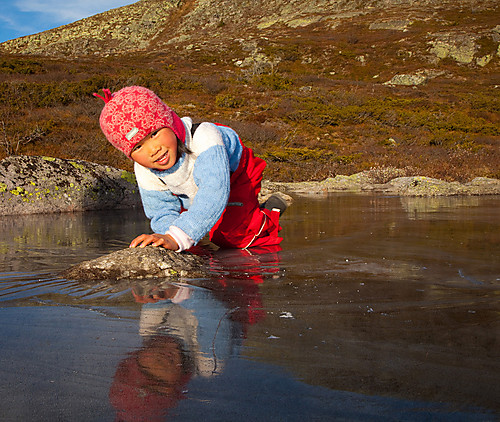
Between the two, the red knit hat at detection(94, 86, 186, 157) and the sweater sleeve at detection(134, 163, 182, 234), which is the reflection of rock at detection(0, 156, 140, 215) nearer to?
the sweater sleeve at detection(134, 163, 182, 234)

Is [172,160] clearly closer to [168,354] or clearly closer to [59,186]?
[168,354]

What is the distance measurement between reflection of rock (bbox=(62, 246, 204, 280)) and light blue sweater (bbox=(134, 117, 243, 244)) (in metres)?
0.23

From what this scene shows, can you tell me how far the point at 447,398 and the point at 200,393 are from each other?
58cm

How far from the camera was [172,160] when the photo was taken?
2.80 m

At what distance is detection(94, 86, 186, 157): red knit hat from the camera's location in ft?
8.67

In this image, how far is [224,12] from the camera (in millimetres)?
65500

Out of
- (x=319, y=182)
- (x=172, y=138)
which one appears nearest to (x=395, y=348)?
(x=172, y=138)

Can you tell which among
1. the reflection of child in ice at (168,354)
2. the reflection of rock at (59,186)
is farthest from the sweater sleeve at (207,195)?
the reflection of rock at (59,186)

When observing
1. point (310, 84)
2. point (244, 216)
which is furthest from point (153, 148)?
point (310, 84)

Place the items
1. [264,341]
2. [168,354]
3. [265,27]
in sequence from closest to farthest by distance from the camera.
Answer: [168,354] < [264,341] < [265,27]

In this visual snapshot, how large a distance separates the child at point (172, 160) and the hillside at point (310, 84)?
8707mm

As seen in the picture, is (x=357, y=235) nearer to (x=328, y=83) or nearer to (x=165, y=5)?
(x=328, y=83)

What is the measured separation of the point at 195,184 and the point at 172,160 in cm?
29

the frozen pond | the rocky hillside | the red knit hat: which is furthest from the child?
the rocky hillside
